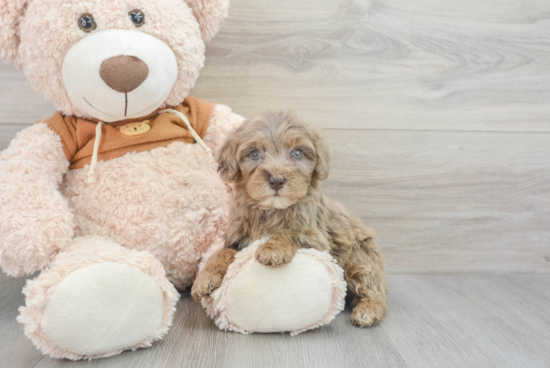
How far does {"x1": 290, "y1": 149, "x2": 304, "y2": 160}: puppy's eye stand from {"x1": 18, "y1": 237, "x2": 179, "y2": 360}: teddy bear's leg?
0.55 m

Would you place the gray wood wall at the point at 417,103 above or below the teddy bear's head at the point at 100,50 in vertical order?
below

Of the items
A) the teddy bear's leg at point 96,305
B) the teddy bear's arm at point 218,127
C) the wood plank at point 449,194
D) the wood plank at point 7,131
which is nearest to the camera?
the teddy bear's leg at point 96,305

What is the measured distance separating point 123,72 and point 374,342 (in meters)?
1.16

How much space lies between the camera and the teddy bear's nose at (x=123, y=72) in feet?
4.41

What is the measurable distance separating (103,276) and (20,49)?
847 mm

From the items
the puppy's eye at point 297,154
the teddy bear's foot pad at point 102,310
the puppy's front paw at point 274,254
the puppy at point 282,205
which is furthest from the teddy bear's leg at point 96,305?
the puppy's eye at point 297,154

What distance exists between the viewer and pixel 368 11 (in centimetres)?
195

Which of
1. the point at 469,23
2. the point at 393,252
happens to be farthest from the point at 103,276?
the point at 469,23

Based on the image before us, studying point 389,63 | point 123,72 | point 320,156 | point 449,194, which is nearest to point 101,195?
point 123,72

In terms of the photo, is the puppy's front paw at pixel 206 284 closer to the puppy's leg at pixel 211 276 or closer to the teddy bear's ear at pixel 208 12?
the puppy's leg at pixel 211 276

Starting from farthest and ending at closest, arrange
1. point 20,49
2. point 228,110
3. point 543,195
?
point 543,195
point 228,110
point 20,49

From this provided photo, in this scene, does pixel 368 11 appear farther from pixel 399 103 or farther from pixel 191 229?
pixel 191 229

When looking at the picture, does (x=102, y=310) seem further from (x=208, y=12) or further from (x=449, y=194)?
(x=449, y=194)

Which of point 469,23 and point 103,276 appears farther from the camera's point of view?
point 469,23
